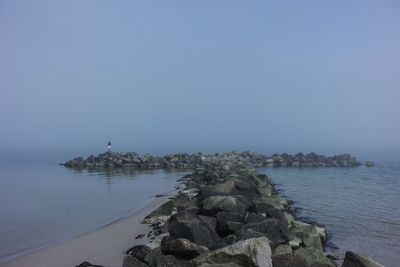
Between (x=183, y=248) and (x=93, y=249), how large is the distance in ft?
11.0

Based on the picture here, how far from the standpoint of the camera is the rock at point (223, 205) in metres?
12.7

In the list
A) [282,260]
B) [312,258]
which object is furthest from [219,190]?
[282,260]

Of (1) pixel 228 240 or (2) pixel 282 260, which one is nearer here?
(2) pixel 282 260

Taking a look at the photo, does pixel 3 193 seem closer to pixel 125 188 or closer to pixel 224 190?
pixel 125 188

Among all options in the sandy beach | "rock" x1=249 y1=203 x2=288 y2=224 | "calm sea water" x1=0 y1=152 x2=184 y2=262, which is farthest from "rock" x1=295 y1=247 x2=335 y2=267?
"calm sea water" x1=0 y1=152 x2=184 y2=262

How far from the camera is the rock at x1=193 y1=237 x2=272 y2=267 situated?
25.9 ft

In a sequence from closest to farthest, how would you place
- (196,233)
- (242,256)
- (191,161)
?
1. (242,256)
2. (196,233)
3. (191,161)

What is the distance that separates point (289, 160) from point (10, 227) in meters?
39.2

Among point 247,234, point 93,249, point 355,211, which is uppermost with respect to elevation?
point 247,234

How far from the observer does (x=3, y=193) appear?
2447cm

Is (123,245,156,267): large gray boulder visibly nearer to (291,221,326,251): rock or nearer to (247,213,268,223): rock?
(247,213,268,223): rock

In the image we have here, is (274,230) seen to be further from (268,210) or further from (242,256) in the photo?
(242,256)

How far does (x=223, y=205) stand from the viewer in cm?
1286

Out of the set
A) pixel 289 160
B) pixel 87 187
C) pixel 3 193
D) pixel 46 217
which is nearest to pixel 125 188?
pixel 87 187
